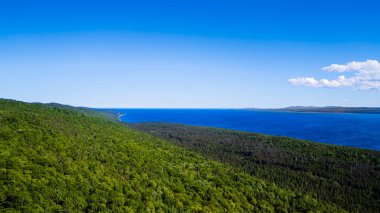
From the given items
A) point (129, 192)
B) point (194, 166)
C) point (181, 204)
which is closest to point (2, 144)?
point (129, 192)

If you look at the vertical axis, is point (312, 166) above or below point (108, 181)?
below

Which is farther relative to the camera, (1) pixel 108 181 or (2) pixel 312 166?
(2) pixel 312 166

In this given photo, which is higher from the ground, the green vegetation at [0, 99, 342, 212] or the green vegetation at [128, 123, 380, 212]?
the green vegetation at [0, 99, 342, 212]

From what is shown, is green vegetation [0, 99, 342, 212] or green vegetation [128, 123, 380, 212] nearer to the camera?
green vegetation [0, 99, 342, 212]

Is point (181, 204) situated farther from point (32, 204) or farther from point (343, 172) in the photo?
point (343, 172)
